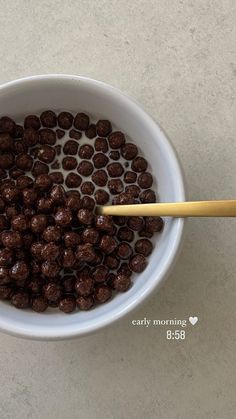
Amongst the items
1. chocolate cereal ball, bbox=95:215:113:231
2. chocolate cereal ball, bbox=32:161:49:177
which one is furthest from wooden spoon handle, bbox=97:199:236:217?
chocolate cereal ball, bbox=32:161:49:177

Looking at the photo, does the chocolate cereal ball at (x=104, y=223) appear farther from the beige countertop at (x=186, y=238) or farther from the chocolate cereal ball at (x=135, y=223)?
the beige countertop at (x=186, y=238)

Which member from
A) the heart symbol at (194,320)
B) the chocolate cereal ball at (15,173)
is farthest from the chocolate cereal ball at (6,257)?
the heart symbol at (194,320)

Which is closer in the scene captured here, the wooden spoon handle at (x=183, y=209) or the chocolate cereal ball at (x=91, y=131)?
the wooden spoon handle at (x=183, y=209)

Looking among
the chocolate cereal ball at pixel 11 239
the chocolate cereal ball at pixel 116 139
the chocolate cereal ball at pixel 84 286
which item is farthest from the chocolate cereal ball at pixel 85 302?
the chocolate cereal ball at pixel 116 139

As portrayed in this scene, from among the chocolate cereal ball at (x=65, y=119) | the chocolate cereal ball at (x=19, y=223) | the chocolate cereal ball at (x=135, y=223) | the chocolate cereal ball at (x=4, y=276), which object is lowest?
the chocolate cereal ball at (x=4, y=276)

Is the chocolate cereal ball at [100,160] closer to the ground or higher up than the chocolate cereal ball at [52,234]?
higher up

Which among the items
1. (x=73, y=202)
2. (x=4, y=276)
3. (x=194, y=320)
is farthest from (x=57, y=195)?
(x=194, y=320)
